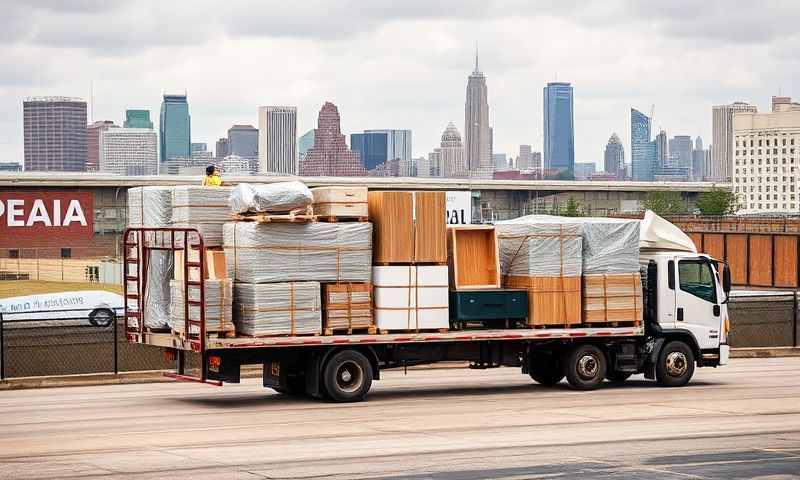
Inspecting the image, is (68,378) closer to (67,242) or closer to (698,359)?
(698,359)

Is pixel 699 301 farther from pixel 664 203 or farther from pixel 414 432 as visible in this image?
pixel 664 203

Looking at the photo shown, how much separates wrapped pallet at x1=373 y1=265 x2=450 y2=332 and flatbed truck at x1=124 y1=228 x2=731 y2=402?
0.22m

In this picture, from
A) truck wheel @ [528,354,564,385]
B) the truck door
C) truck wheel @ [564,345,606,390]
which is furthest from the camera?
the truck door

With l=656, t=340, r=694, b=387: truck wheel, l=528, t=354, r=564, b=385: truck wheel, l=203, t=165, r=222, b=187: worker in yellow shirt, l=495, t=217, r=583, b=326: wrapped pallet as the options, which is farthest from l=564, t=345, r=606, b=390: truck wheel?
l=203, t=165, r=222, b=187: worker in yellow shirt

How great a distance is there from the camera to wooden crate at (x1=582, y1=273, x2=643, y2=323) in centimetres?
2320

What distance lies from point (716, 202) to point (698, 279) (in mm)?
142760

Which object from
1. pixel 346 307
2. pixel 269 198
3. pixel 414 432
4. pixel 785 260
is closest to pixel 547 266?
pixel 346 307

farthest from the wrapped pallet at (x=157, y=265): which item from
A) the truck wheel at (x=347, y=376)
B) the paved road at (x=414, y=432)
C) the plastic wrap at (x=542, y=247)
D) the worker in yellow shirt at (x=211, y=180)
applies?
the plastic wrap at (x=542, y=247)

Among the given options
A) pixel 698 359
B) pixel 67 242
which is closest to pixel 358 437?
pixel 698 359

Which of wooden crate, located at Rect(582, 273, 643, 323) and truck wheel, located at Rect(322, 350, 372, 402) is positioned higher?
wooden crate, located at Rect(582, 273, 643, 323)

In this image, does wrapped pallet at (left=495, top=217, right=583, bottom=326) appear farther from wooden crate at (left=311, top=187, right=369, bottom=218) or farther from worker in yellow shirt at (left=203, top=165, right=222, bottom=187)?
worker in yellow shirt at (left=203, top=165, right=222, bottom=187)

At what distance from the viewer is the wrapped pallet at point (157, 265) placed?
70.7ft

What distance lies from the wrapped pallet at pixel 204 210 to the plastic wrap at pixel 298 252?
0.26m

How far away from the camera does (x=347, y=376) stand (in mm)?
21562
